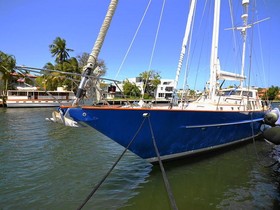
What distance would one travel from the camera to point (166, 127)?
27.2 ft

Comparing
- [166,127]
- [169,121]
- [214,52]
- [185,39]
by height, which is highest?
[185,39]

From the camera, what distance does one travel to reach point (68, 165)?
30.0ft

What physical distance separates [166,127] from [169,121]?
0.75 feet

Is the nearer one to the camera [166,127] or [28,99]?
[166,127]

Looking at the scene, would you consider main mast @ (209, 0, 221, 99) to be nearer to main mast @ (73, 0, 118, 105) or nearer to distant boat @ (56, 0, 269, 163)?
distant boat @ (56, 0, 269, 163)

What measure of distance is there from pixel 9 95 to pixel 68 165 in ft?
113

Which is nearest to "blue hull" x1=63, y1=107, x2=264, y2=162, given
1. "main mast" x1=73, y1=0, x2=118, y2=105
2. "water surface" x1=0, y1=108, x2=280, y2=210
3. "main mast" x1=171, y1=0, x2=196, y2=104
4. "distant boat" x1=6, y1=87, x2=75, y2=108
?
"water surface" x1=0, y1=108, x2=280, y2=210

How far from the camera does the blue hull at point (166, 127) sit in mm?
7180

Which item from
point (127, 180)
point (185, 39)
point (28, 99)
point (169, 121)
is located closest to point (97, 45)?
point (169, 121)

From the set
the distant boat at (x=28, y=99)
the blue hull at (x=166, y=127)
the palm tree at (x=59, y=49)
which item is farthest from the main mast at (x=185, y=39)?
the palm tree at (x=59, y=49)

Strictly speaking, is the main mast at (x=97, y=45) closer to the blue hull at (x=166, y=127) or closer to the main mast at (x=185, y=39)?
the blue hull at (x=166, y=127)

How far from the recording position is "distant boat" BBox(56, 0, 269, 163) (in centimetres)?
653

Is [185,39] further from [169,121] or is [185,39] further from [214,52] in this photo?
[169,121]

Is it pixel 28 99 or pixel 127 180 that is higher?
pixel 28 99
